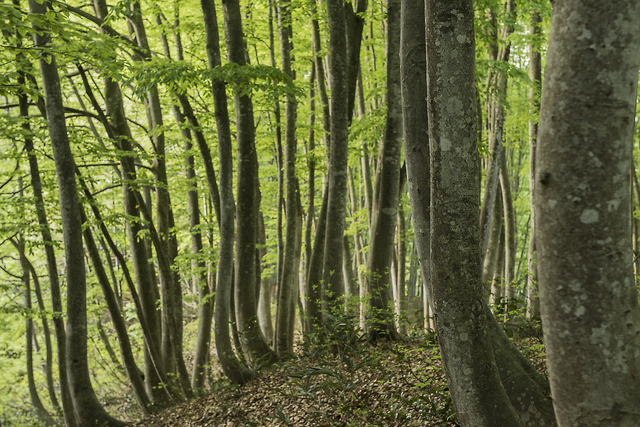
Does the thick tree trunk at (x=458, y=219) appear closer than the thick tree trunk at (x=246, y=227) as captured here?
Yes

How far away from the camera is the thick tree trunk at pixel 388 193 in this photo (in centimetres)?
725

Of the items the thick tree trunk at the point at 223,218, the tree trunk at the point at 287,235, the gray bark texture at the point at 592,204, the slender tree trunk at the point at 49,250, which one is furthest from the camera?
the slender tree trunk at the point at 49,250

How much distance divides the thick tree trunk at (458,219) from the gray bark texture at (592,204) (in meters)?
0.88

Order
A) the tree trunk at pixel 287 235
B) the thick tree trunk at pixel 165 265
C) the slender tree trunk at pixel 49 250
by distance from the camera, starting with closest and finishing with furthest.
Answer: the tree trunk at pixel 287 235
the slender tree trunk at pixel 49 250
the thick tree trunk at pixel 165 265

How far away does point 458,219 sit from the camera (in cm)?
276

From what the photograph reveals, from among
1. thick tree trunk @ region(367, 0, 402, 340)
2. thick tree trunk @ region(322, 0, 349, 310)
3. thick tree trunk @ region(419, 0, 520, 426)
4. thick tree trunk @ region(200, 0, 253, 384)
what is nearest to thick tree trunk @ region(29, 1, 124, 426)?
thick tree trunk @ region(200, 0, 253, 384)

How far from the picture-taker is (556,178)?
1793 mm

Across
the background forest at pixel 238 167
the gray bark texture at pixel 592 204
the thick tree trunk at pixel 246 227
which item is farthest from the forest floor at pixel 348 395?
the gray bark texture at pixel 592 204

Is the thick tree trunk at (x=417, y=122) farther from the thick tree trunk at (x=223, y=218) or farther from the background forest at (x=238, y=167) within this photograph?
the thick tree trunk at (x=223, y=218)

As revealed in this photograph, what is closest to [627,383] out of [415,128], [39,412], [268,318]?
[415,128]

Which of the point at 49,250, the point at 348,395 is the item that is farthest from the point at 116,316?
the point at 348,395

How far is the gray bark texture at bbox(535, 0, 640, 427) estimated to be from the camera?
67.7 inches

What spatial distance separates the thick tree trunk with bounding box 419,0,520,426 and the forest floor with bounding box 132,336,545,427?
4.33ft

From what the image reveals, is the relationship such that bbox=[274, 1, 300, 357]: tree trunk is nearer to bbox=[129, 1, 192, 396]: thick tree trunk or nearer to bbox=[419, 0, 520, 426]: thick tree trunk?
bbox=[129, 1, 192, 396]: thick tree trunk
